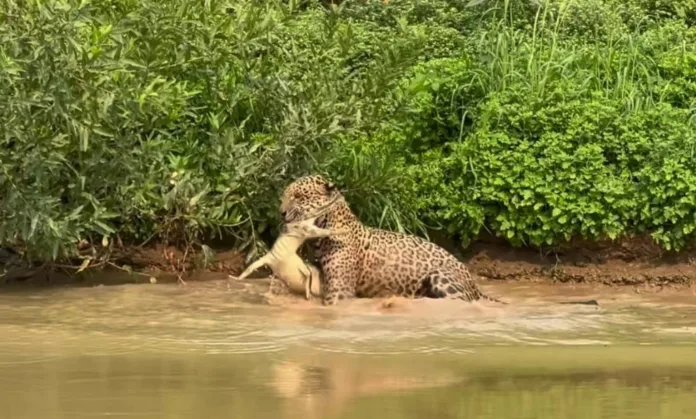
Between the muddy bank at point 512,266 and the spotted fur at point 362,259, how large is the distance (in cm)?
105

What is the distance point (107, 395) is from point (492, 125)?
4.88 metres

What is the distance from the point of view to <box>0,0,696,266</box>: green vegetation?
861cm

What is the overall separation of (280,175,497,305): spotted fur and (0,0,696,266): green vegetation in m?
0.74

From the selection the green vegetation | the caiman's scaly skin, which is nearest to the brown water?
the caiman's scaly skin

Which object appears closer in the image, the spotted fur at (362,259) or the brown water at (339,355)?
the brown water at (339,355)

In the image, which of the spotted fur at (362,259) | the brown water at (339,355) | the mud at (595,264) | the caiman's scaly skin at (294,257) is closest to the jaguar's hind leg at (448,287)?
the spotted fur at (362,259)

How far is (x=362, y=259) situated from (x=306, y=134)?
1.14 m

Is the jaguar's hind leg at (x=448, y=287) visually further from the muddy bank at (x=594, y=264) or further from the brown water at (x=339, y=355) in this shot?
the muddy bank at (x=594, y=264)

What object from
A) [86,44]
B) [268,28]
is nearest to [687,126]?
[268,28]

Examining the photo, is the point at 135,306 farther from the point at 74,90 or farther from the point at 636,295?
the point at 636,295

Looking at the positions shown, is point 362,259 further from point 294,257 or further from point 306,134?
point 306,134

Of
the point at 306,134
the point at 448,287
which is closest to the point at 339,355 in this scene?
the point at 448,287

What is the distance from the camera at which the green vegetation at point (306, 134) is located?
8.61 metres

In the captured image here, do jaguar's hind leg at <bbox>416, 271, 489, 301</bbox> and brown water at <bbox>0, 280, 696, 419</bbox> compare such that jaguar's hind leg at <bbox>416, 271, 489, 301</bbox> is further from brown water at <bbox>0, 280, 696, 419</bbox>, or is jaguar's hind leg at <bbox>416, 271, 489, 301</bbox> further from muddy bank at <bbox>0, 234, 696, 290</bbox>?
muddy bank at <bbox>0, 234, 696, 290</bbox>
